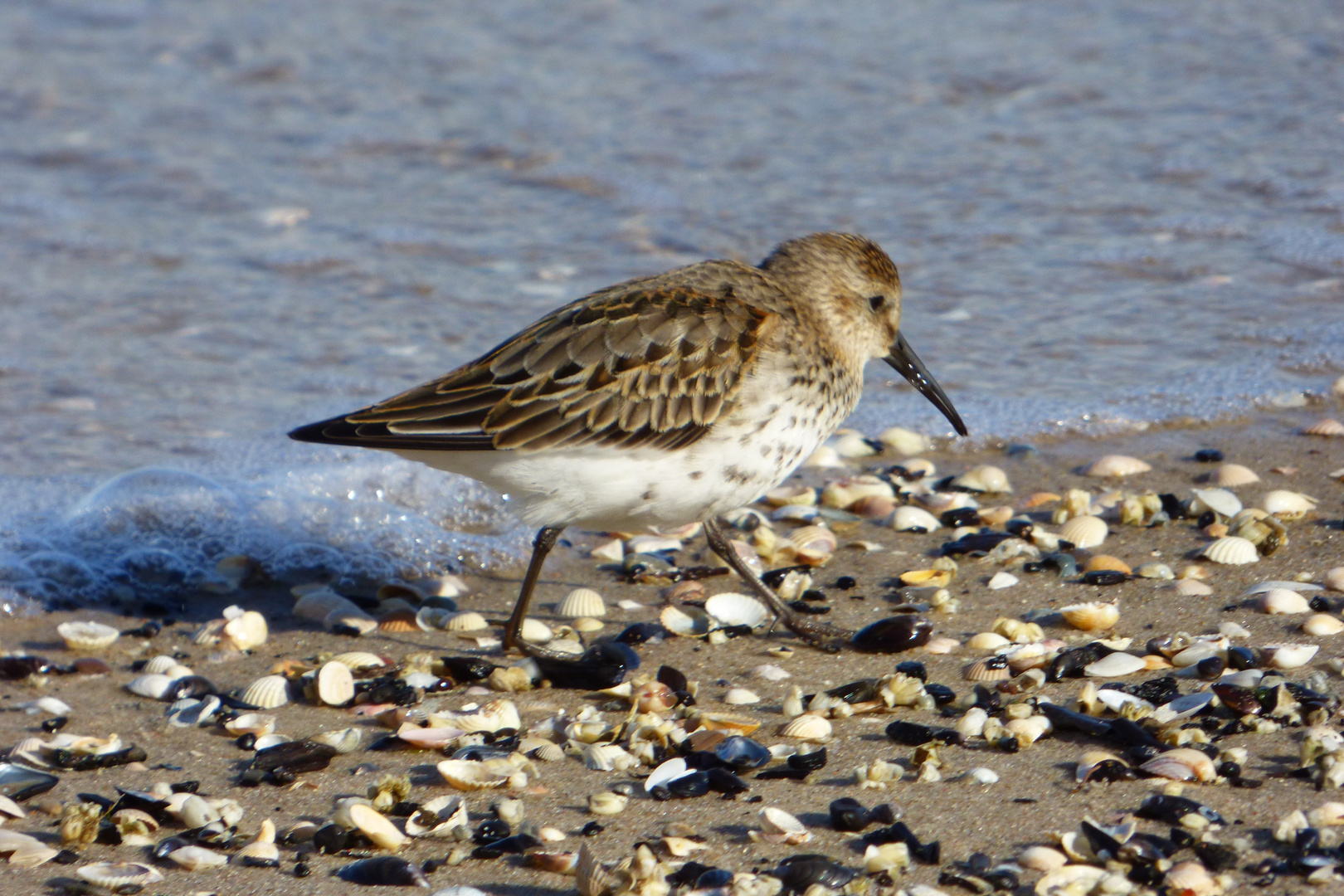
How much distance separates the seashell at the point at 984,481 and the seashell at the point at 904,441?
0.44 meters

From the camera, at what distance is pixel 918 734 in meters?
3.52

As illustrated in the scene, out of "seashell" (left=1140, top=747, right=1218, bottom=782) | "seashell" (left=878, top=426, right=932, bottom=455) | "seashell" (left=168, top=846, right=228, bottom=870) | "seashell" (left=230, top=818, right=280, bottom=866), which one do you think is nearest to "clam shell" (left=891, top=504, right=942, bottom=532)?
"seashell" (left=878, top=426, right=932, bottom=455)

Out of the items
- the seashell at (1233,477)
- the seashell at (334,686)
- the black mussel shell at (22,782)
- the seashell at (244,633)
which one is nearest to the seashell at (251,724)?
the seashell at (334,686)

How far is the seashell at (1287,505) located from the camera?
4.79 m

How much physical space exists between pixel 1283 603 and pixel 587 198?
18.4 ft

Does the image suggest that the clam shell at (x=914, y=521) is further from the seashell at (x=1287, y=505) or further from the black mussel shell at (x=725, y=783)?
the black mussel shell at (x=725, y=783)

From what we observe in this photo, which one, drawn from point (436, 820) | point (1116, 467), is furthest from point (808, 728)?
point (1116, 467)

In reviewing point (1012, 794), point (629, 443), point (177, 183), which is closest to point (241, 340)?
point (177, 183)

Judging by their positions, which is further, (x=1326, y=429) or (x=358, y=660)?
(x=1326, y=429)

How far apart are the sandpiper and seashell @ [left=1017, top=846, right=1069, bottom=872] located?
1.43 m

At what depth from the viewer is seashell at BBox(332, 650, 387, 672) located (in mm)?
4254

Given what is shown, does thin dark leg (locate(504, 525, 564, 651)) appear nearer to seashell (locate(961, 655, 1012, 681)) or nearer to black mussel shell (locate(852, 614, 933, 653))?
black mussel shell (locate(852, 614, 933, 653))

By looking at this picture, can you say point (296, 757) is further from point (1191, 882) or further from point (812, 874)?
point (1191, 882)

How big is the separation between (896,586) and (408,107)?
6746 mm
